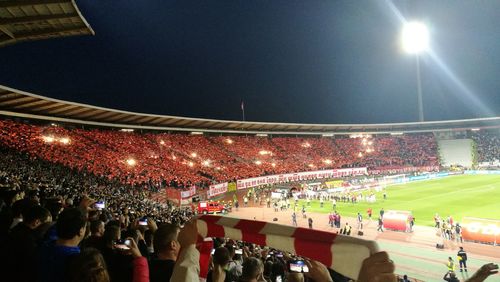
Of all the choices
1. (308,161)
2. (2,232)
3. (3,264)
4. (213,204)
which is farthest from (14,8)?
(308,161)

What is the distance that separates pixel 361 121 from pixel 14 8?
13566 cm

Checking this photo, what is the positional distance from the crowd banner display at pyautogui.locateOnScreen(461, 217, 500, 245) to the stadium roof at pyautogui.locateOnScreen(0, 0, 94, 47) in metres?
25.1

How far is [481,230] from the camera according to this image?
22438 millimetres

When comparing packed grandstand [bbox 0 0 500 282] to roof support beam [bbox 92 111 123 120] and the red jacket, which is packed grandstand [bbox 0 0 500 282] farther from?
roof support beam [bbox 92 111 123 120]

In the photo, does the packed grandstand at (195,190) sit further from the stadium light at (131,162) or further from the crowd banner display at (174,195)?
the stadium light at (131,162)

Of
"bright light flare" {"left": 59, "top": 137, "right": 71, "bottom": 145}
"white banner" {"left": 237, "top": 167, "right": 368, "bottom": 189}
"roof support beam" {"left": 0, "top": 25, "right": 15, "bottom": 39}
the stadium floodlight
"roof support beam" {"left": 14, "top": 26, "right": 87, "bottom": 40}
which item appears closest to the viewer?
"roof support beam" {"left": 0, "top": 25, "right": 15, "bottom": 39}

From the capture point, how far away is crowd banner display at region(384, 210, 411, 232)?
2620 cm

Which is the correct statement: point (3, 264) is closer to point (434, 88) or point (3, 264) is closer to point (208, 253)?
point (208, 253)

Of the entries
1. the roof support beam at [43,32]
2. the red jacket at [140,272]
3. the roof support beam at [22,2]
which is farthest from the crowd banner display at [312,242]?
the roof support beam at [43,32]

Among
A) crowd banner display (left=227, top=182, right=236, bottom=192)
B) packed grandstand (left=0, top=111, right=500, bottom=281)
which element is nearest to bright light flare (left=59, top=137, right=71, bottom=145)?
packed grandstand (left=0, top=111, right=500, bottom=281)

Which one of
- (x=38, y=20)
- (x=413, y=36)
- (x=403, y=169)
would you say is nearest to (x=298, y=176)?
(x=403, y=169)

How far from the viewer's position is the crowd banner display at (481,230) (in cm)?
2195

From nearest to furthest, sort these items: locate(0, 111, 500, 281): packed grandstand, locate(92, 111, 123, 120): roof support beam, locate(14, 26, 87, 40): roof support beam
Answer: locate(0, 111, 500, 281): packed grandstand, locate(14, 26, 87, 40): roof support beam, locate(92, 111, 123, 120): roof support beam

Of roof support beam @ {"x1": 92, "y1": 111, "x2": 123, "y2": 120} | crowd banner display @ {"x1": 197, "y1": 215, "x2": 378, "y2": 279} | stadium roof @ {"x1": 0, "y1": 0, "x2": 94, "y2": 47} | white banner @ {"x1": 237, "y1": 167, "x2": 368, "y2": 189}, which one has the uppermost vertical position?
roof support beam @ {"x1": 92, "y1": 111, "x2": 123, "y2": 120}
